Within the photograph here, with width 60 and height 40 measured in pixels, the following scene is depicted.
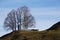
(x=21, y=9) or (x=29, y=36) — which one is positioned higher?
(x=21, y=9)

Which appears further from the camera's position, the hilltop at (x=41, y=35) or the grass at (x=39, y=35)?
the hilltop at (x=41, y=35)

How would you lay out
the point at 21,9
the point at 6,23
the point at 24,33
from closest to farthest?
the point at 24,33 → the point at 21,9 → the point at 6,23

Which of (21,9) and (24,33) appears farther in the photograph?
(21,9)

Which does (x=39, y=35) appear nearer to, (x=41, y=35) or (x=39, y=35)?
(x=39, y=35)

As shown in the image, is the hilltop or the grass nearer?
the grass

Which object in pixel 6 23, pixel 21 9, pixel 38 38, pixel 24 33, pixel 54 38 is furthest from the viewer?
pixel 6 23

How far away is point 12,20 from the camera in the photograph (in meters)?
86.8

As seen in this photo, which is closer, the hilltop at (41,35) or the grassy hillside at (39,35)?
the grassy hillside at (39,35)

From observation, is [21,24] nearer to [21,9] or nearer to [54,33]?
[21,9]

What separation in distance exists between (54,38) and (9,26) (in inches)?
1288

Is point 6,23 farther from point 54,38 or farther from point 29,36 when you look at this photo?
point 54,38

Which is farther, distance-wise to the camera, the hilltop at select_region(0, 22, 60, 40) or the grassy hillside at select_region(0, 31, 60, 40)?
the hilltop at select_region(0, 22, 60, 40)

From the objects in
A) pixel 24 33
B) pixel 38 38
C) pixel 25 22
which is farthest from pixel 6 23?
pixel 38 38

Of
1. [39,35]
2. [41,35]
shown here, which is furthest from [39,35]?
[41,35]
